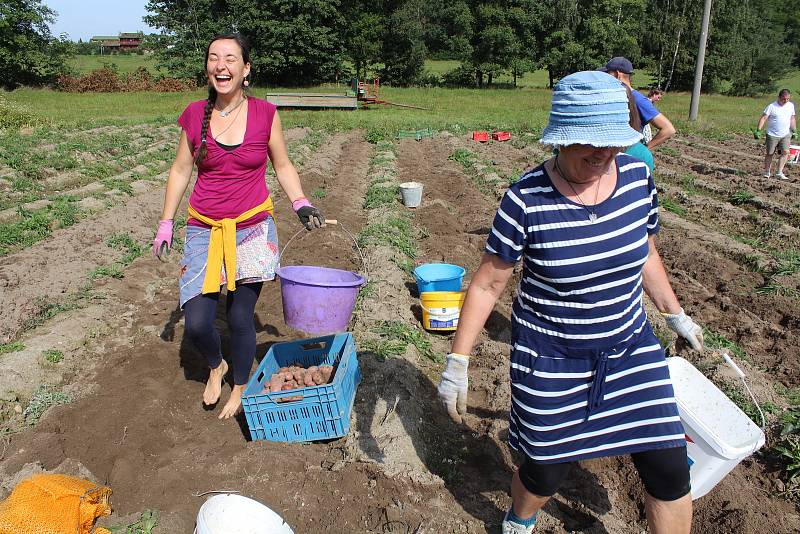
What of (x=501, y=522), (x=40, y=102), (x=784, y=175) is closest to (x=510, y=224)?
(x=501, y=522)

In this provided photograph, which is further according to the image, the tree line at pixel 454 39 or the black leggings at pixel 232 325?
the tree line at pixel 454 39

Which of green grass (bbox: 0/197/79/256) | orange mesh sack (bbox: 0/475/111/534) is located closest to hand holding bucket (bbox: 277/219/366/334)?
orange mesh sack (bbox: 0/475/111/534)

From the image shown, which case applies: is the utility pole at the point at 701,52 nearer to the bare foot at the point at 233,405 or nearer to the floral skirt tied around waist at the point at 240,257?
the floral skirt tied around waist at the point at 240,257

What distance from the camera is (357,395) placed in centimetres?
373

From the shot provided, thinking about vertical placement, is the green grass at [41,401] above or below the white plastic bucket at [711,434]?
below

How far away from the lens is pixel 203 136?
3037mm

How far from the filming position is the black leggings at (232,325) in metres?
3.22

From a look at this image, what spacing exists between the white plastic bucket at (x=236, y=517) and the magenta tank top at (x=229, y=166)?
4.76ft

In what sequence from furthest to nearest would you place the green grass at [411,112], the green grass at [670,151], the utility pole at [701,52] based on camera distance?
the utility pole at [701,52], the green grass at [411,112], the green grass at [670,151]

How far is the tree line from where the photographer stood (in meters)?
35.6

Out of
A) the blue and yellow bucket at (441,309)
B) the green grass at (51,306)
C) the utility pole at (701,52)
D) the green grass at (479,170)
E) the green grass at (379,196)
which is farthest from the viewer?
the utility pole at (701,52)

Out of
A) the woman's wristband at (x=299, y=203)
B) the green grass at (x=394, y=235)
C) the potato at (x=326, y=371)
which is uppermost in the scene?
the woman's wristband at (x=299, y=203)

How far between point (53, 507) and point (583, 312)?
2.30 m

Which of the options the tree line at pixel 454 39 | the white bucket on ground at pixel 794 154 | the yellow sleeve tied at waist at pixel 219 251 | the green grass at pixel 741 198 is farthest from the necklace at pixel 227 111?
the tree line at pixel 454 39
